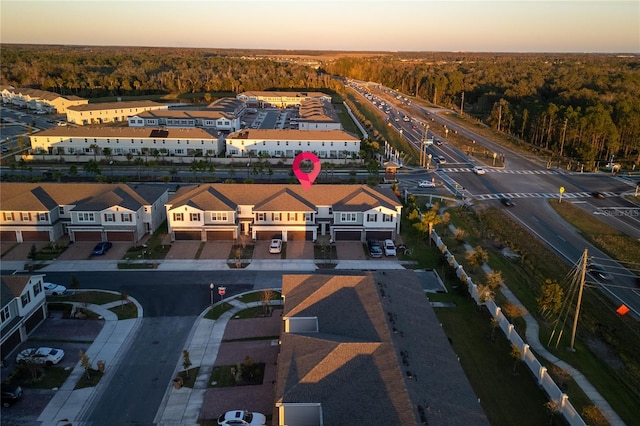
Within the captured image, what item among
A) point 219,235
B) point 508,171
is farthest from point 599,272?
point 508,171

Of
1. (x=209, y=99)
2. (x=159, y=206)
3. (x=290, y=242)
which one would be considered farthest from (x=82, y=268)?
(x=209, y=99)

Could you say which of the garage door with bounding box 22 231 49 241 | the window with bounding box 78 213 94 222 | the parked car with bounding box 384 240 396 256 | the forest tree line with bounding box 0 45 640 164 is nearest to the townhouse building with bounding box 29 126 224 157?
the window with bounding box 78 213 94 222

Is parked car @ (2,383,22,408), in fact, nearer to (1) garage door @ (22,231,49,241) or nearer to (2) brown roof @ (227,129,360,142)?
(1) garage door @ (22,231,49,241)

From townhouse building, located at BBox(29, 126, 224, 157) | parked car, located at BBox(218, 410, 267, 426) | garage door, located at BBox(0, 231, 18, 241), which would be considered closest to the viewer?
parked car, located at BBox(218, 410, 267, 426)

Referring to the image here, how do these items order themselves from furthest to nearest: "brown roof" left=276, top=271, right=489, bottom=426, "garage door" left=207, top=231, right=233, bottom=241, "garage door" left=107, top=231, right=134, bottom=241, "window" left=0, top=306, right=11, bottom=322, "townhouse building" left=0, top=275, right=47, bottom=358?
"garage door" left=207, top=231, right=233, bottom=241, "garage door" left=107, top=231, right=134, bottom=241, "townhouse building" left=0, top=275, right=47, bottom=358, "window" left=0, top=306, right=11, bottom=322, "brown roof" left=276, top=271, right=489, bottom=426

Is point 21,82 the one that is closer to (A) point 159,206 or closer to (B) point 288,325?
(A) point 159,206

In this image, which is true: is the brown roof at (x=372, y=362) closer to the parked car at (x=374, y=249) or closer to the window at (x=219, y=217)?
the parked car at (x=374, y=249)

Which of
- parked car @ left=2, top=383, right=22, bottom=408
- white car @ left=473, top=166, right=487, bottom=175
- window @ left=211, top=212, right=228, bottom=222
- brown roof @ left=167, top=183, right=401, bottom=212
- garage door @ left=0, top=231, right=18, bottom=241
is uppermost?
brown roof @ left=167, top=183, right=401, bottom=212

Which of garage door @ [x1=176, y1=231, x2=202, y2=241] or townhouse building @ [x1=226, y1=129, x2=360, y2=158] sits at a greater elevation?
townhouse building @ [x1=226, y1=129, x2=360, y2=158]
